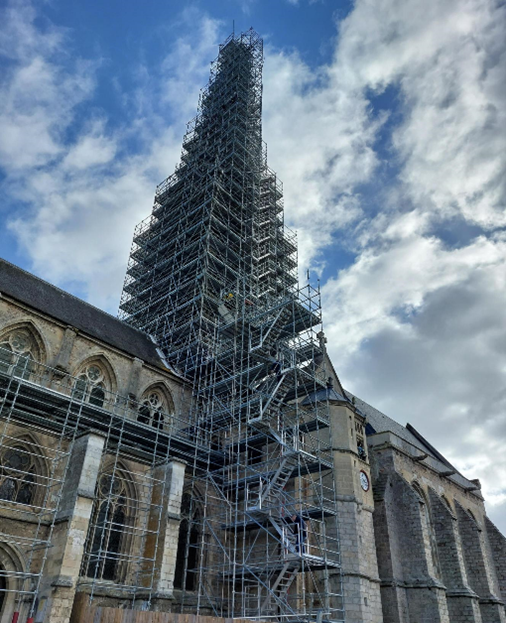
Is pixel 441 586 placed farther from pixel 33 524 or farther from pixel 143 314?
pixel 143 314

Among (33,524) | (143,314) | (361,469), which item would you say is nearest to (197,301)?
(143,314)

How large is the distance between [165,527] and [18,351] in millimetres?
6932

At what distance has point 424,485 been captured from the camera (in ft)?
76.6

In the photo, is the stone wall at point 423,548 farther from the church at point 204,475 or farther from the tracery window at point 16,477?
the tracery window at point 16,477

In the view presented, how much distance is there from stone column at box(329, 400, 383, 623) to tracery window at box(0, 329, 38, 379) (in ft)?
33.4

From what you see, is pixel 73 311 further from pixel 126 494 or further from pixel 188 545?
pixel 188 545

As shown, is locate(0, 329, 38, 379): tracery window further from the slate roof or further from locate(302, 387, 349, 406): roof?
the slate roof

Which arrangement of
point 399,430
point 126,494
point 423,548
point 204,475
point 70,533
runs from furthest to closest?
point 399,430
point 423,548
point 204,475
point 126,494
point 70,533

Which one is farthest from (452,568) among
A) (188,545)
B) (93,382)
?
(93,382)

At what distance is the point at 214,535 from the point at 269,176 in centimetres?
2498

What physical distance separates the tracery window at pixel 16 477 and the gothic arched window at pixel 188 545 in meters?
4.98

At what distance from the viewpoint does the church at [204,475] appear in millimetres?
12766

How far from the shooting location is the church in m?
12.8

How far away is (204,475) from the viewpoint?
17.5 meters
